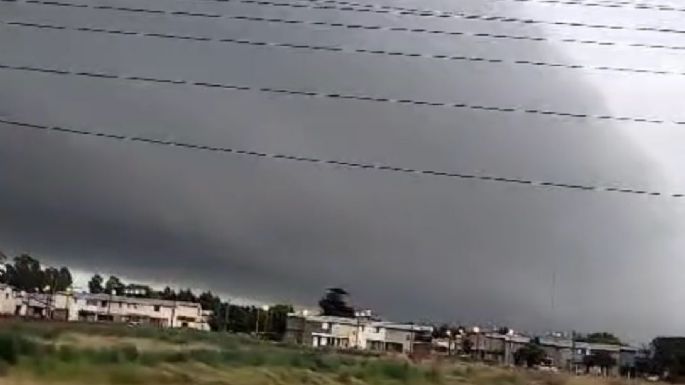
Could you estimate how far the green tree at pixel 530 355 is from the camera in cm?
4445

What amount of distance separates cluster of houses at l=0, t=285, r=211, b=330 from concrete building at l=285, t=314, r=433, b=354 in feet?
17.3

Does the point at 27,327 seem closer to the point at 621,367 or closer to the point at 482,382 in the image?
the point at 482,382

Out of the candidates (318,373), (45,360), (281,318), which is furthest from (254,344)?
(281,318)

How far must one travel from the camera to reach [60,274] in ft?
177

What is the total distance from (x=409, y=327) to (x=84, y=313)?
16.7 m

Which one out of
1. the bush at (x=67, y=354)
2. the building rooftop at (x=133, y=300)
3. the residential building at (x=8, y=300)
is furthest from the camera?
the building rooftop at (x=133, y=300)

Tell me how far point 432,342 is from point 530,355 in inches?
216

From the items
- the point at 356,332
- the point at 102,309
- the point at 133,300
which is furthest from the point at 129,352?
the point at 133,300

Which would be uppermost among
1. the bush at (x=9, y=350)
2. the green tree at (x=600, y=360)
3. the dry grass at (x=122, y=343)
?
the green tree at (x=600, y=360)

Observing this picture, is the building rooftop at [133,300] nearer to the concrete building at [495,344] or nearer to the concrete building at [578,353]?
the concrete building at [495,344]

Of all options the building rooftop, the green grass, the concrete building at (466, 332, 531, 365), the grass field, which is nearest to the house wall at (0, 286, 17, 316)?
the building rooftop

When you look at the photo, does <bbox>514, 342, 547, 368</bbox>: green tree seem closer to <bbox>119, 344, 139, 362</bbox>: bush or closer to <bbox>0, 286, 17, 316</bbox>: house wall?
<bbox>119, 344, 139, 362</bbox>: bush

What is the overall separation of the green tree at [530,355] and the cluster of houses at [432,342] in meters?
0.21

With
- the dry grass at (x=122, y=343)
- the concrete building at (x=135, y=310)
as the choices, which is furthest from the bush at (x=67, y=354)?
the concrete building at (x=135, y=310)
